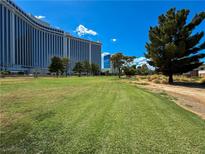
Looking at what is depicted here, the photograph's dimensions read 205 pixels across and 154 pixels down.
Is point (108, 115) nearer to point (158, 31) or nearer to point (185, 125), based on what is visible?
point (185, 125)

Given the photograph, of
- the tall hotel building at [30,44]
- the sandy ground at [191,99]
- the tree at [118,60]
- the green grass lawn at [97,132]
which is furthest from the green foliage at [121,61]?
the tall hotel building at [30,44]

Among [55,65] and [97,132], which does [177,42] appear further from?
[55,65]

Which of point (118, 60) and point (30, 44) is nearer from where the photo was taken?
point (118, 60)

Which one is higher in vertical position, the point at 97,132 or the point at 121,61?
the point at 121,61

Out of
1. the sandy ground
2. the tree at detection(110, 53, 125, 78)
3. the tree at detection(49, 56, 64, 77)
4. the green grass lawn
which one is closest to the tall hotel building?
the tree at detection(49, 56, 64, 77)

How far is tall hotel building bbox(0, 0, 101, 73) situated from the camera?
97.1 m

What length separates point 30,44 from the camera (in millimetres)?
126000

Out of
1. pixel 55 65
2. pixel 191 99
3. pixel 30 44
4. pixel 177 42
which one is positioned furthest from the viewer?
pixel 30 44

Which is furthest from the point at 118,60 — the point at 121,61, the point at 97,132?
the point at 97,132

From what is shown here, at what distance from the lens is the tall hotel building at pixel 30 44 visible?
97.1m

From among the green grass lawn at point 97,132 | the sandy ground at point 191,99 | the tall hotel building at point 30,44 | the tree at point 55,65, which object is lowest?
the sandy ground at point 191,99

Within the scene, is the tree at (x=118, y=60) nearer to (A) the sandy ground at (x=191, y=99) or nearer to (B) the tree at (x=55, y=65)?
(B) the tree at (x=55, y=65)

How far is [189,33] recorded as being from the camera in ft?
82.9

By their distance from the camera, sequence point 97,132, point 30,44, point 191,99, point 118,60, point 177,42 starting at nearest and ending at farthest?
point 97,132 → point 191,99 → point 177,42 → point 118,60 → point 30,44
